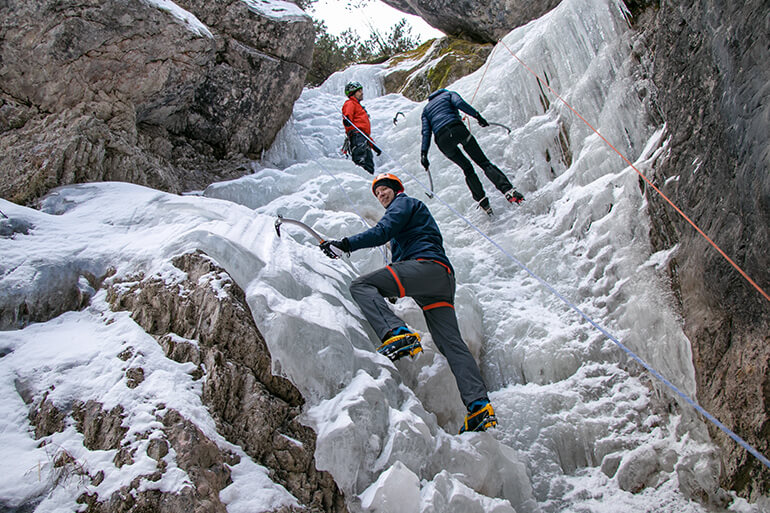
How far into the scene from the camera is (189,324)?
3.09 metres

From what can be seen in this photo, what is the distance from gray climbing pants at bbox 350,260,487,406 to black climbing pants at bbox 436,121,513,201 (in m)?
2.60

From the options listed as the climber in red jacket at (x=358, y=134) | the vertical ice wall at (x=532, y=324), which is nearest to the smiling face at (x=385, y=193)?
the vertical ice wall at (x=532, y=324)

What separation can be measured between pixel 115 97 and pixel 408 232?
373cm

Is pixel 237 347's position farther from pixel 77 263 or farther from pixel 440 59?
pixel 440 59

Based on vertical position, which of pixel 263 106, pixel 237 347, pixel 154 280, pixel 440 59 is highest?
pixel 440 59

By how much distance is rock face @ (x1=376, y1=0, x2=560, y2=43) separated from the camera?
10273mm

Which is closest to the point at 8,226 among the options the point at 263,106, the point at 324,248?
the point at 324,248

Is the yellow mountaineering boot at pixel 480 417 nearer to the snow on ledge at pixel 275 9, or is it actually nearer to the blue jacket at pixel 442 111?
the blue jacket at pixel 442 111

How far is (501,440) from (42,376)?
296cm

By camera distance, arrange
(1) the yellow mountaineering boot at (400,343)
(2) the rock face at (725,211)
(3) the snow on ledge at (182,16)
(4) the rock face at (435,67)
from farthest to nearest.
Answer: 1. (4) the rock face at (435,67)
2. (3) the snow on ledge at (182,16)
3. (1) the yellow mountaineering boot at (400,343)
4. (2) the rock face at (725,211)

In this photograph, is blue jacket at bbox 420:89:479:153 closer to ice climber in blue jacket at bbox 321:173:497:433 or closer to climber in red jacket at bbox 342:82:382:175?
climber in red jacket at bbox 342:82:382:175

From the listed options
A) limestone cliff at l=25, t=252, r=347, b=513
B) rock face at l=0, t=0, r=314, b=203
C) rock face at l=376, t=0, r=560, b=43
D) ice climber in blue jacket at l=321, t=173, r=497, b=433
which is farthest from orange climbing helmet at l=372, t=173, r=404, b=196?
rock face at l=376, t=0, r=560, b=43

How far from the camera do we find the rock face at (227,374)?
2.71 meters

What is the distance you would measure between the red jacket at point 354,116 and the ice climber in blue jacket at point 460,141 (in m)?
1.56
